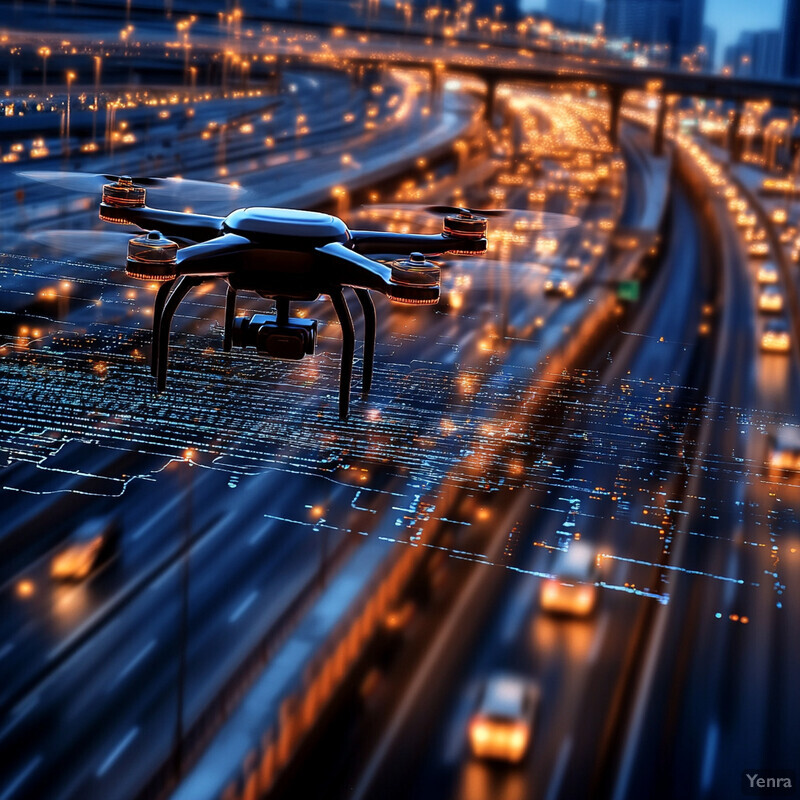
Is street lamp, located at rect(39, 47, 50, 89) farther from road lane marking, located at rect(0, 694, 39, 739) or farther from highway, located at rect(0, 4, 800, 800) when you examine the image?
road lane marking, located at rect(0, 694, 39, 739)

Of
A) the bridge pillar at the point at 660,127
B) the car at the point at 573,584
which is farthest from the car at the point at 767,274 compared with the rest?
the bridge pillar at the point at 660,127

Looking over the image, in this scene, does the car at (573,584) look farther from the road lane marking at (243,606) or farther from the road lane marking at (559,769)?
the road lane marking at (243,606)

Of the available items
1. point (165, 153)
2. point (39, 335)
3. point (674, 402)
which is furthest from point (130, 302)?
point (165, 153)

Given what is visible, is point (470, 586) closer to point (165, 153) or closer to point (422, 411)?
point (422, 411)

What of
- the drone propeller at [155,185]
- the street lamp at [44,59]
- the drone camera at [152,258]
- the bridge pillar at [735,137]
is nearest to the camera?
the drone camera at [152,258]

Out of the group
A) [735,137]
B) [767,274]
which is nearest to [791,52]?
[735,137]

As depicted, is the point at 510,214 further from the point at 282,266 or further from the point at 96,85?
the point at 96,85
